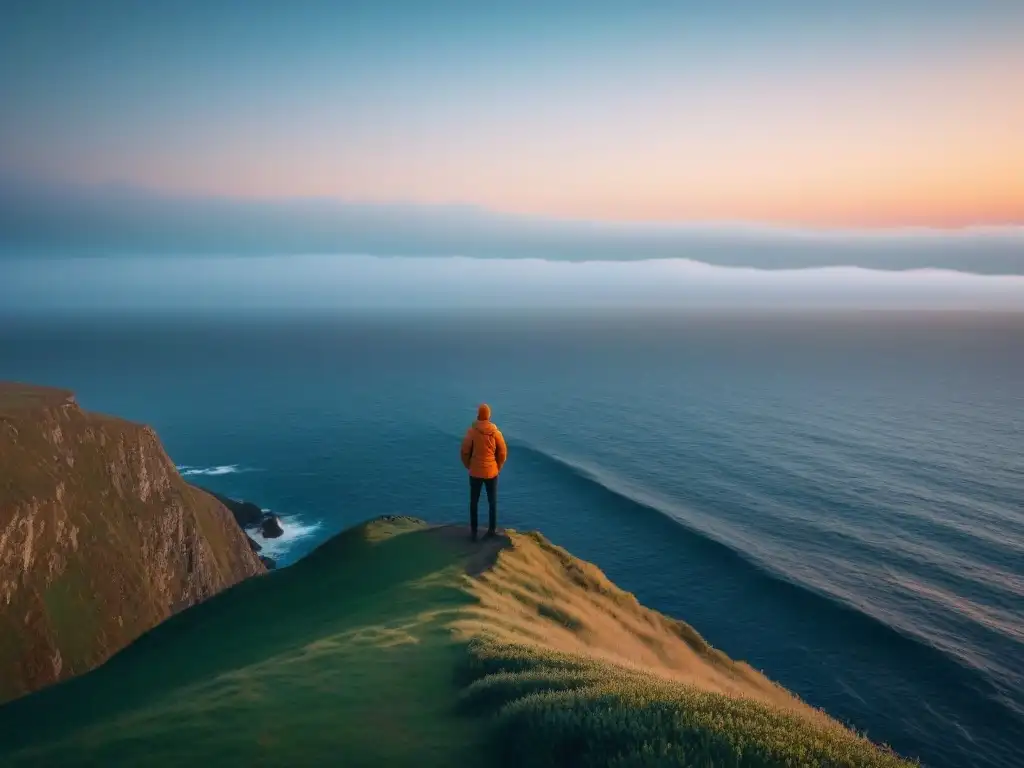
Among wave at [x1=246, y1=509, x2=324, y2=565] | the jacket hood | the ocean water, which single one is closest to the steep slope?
the jacket hood

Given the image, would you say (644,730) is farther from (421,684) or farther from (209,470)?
(209,470)

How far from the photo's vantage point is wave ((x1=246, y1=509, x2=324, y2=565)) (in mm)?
64625

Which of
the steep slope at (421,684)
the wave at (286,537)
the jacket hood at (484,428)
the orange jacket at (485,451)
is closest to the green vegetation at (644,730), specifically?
the steep slope at (421,684)

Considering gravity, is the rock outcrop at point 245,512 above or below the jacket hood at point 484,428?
below

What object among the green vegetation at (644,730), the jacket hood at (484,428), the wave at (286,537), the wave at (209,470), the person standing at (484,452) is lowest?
the wave at (286,537)

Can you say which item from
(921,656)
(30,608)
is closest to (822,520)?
(921,656)

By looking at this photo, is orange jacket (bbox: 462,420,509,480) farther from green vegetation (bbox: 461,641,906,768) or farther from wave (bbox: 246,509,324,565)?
wave (bbox: 246,509,324,565)

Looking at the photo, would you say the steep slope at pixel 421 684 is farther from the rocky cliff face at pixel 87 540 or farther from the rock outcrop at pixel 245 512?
Result: the rock outcrop at pixel 245 512

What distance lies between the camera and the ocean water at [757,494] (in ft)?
132

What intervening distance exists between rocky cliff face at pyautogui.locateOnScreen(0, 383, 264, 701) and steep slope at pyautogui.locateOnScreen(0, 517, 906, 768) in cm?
2597

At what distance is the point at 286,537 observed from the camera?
67938 millimetres

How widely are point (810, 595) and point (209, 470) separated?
85013mm

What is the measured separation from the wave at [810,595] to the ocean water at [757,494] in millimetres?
162

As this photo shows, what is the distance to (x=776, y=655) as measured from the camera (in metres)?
42.5
